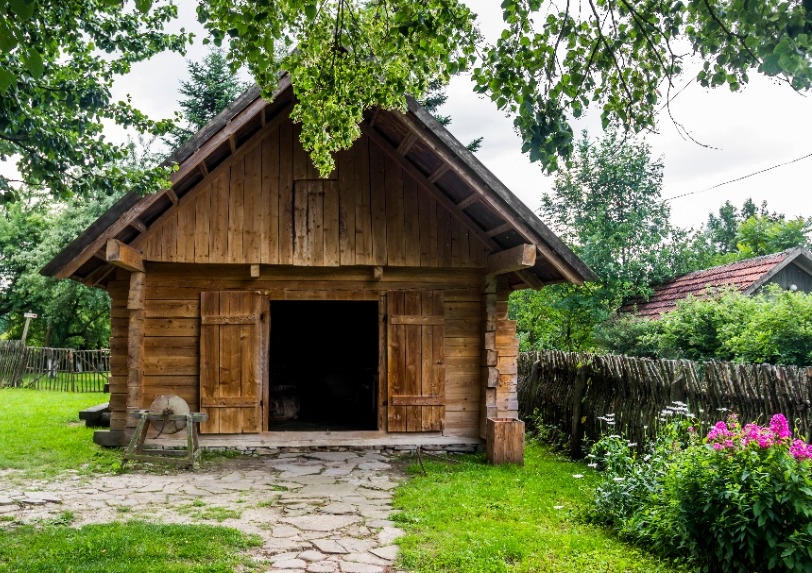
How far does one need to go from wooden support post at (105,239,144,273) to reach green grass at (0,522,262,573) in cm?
357

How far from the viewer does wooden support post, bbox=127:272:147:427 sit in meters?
9.45

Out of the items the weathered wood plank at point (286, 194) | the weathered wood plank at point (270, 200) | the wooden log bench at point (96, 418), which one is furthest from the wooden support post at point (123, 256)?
the wooden log bench at point (96, 418)

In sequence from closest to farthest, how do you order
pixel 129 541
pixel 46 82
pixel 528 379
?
pixel 129 541, pixel 46 82, pixel 528 379

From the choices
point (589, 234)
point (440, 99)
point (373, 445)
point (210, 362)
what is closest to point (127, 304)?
point (210, 362)

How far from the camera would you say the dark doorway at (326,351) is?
15.8 metres

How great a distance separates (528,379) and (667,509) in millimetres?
7605

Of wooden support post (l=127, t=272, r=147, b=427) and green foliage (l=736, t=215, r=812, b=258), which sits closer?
wooden support post (l=127, t=272, r=147, b=427)

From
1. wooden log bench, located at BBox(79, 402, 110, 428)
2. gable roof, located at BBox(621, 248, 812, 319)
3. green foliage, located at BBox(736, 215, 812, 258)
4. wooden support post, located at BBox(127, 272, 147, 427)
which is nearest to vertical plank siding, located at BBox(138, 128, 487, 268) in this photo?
wooden support post, located at BBox(127, 272, 147, 427)

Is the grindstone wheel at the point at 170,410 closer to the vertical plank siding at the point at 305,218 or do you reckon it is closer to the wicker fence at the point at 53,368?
the vertical plank siding at the point at 305,218

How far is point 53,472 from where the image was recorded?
848 centimetres

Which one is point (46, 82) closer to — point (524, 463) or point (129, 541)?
point (129, 541)

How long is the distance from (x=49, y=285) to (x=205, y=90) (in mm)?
10715

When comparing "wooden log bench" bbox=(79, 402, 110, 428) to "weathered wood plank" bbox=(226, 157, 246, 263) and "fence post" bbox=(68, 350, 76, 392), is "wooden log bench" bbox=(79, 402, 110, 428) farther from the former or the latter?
"fence post" bbox=(68, 350, 76, 392)

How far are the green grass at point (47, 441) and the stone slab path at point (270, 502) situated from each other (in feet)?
2.32
